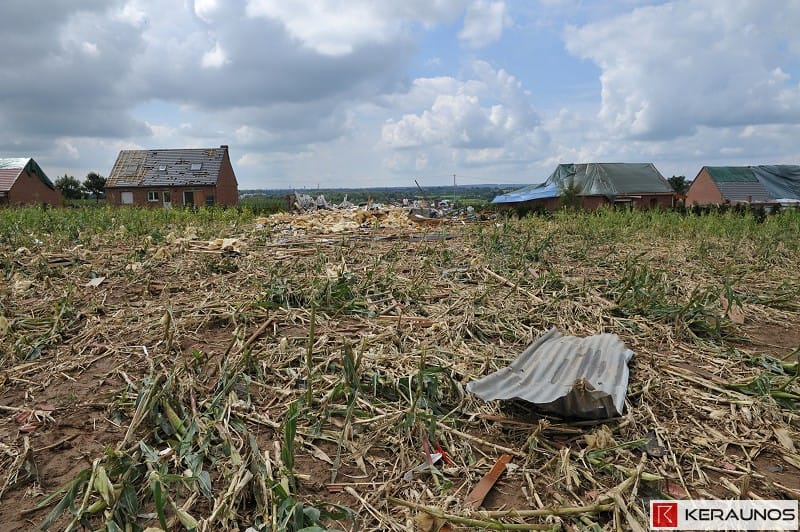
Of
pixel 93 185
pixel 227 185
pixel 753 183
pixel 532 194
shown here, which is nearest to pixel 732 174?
pixel 753 183

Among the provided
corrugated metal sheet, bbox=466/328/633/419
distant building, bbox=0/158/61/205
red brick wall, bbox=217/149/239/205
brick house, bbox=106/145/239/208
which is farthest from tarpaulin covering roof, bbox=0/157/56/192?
corrugated metal sheet, bbox=466/328/633/419

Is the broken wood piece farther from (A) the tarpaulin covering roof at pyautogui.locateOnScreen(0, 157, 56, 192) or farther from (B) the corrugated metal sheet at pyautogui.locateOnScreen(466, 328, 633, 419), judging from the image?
(A) the tarpaulin covering roof at pyautogui.locateOnScreen(0, 157, 56, 192)

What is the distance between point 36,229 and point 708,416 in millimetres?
7297

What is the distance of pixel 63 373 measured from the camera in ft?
8.19

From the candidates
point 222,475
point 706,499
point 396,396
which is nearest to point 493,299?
point 396,396

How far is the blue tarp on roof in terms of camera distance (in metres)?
27.0

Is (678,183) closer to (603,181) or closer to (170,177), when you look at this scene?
(603,181)

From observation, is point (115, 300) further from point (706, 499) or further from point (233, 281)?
point (706, 499)

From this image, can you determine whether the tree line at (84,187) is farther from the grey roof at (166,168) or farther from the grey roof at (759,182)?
the grey roof at (759,182)

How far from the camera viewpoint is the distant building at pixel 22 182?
26.6m

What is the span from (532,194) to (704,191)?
589 inches

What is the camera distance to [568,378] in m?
2.30

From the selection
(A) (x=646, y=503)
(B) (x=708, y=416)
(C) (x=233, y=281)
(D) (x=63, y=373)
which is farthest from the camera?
(C) (x=233, y=281)

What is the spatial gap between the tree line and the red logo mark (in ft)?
170
